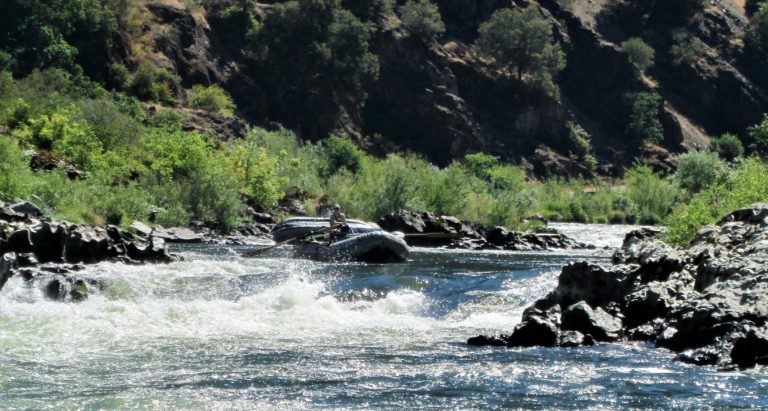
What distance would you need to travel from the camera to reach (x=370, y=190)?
60.7 metres

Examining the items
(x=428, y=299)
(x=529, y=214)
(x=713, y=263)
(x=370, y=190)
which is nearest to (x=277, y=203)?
(x=370, y=190)

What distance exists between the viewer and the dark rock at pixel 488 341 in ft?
62.1

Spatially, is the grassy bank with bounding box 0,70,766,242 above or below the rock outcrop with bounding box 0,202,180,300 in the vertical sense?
above

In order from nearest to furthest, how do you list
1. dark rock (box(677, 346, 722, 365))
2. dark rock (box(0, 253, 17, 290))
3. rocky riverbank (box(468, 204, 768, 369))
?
dark rock (box(677, 346, 722, 365)) → rocky riverbank (box(468, 204, 768, 369)) → dark rock (box(0, 253, 17, 290))

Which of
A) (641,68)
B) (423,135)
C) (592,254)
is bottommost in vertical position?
(592,254)

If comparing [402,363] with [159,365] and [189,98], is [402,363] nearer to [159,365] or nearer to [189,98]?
[159,365]

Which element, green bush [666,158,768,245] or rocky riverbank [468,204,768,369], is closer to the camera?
rocky riverbank [468,204,768,369]

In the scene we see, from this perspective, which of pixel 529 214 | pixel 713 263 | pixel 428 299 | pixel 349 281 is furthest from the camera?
pixel 529 214

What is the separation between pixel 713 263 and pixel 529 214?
4606cm

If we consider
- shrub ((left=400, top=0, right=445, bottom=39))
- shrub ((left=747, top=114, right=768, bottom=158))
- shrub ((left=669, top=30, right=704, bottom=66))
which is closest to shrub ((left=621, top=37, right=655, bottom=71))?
shrub ((left=669, top=30, right=704, bottom=66))

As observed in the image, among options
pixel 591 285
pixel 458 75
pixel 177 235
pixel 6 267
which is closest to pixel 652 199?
pixel 458 75

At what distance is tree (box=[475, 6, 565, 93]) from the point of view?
11162cm

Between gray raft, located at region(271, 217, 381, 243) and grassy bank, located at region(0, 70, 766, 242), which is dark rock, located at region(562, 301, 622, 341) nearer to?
grassy bank, located at region(0, 70, 766, 242)

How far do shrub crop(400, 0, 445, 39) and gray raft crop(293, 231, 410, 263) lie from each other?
76.2 m
